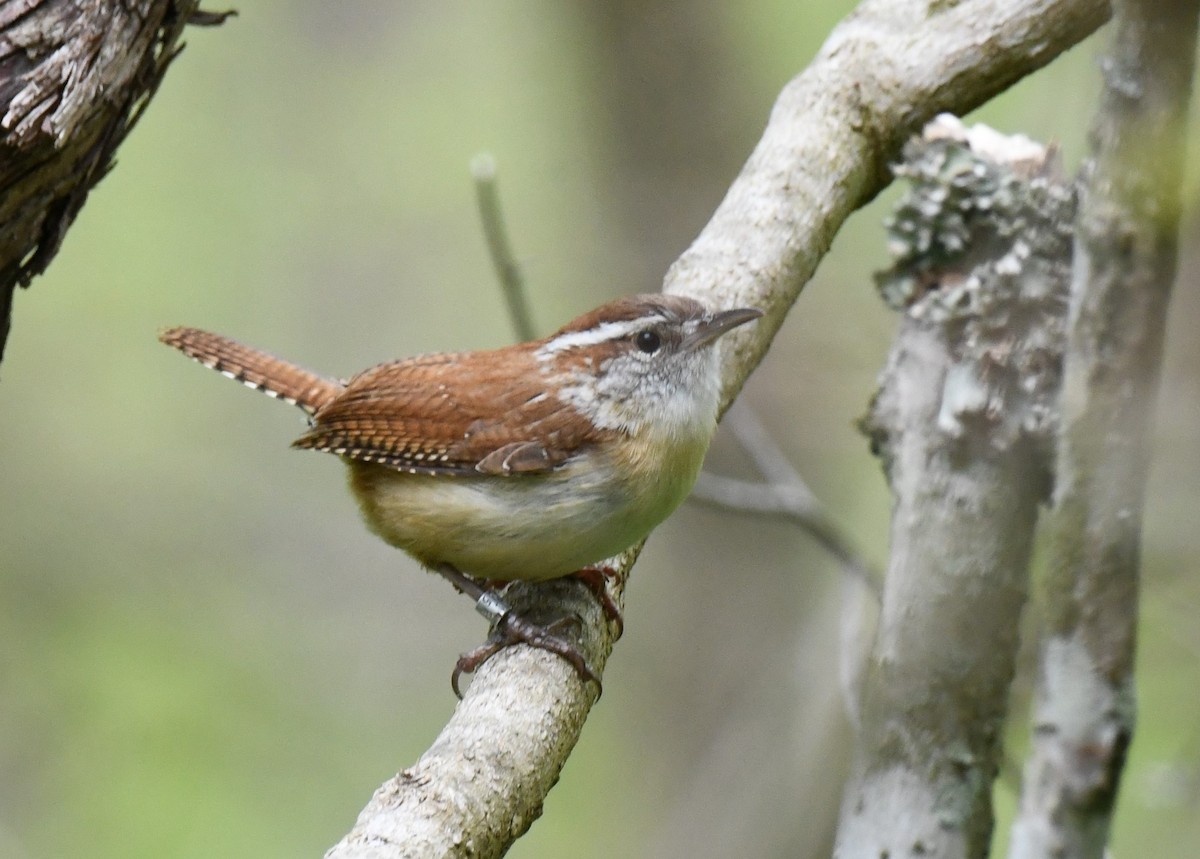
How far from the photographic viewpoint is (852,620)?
418 centimetres

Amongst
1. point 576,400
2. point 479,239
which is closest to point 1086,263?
point 576,400

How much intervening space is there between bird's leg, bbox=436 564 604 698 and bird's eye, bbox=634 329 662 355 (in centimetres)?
78

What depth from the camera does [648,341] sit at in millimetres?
3430

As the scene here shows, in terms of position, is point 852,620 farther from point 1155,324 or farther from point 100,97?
point 100,97

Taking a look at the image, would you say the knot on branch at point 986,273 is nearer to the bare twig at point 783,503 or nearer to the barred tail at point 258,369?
the bare twig at point 783,503

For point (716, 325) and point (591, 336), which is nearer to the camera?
point (716, 325)

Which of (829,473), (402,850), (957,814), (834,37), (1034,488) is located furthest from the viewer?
(829,473)

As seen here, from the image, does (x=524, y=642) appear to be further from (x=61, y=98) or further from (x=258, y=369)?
(x=258, y=369)

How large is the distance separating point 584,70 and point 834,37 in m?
3.49

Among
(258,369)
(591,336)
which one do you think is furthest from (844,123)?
Result: (258,369)

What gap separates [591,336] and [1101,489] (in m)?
1.46

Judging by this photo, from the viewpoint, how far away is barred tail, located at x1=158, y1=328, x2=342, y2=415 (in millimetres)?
4031

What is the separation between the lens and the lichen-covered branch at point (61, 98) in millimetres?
2557

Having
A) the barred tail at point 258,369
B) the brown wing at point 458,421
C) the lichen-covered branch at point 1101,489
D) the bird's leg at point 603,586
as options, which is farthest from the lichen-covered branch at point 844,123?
the barred tail at point 258,369
